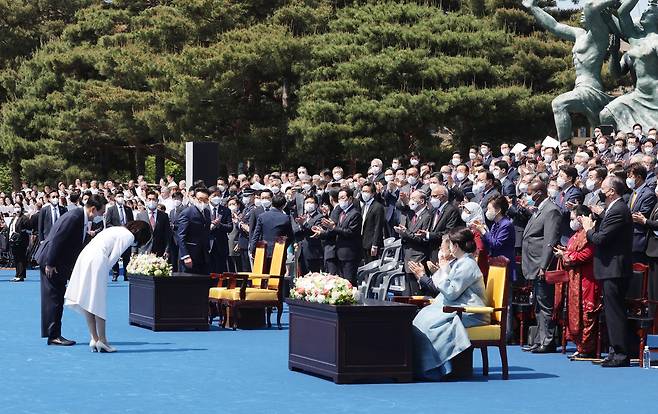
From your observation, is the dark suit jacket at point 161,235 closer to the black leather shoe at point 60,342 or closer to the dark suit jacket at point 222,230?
the dark suit jacket at point 222,230

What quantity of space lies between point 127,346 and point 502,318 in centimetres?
485

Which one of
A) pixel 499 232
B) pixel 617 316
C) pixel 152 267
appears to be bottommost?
pixel 617 316

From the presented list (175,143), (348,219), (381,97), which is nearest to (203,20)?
(175,143)

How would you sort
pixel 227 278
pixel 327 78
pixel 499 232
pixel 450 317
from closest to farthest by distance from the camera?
pixel 450 317
pixel 499 232
pixel 227 278
pixel 327 78

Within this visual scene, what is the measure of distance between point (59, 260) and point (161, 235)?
25.9ft

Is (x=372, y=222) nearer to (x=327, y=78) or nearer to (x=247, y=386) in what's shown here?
(x=247, y=386)

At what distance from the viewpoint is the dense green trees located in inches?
1470

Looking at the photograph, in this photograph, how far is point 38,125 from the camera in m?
49.6

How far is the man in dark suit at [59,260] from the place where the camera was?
1492cm

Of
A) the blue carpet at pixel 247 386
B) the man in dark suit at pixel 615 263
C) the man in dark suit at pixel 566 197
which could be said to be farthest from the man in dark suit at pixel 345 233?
the man in dark suit at pixel 615 263

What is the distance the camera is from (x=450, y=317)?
484 inches

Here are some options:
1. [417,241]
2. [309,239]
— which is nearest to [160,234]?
[309,239]

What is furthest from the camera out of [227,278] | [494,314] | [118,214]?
[118,214]

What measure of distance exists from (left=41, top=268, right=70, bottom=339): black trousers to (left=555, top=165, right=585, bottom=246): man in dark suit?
5984 mm
